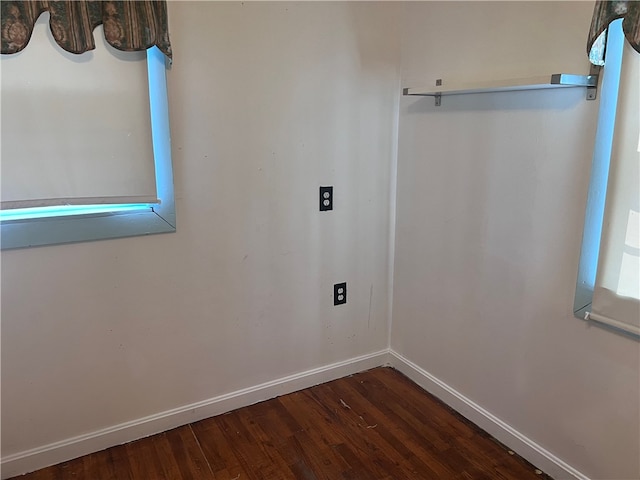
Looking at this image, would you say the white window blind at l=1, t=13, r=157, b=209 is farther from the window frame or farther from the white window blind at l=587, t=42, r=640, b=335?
the white window blind at l=587, t=42, r=640, b=335

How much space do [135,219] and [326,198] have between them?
0.89 metres

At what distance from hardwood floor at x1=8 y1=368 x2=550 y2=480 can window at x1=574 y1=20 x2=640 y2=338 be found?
2.67ft

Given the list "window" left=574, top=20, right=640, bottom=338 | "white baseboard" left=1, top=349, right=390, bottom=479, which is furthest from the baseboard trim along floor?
"window" left=574, top=20, right=640, bottom=338

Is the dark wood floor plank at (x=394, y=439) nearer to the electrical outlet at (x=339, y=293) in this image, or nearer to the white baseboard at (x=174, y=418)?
the white baseboard at (x=174, y=418)

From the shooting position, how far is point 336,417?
7.59 ft

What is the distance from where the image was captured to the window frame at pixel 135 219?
1758 millimetres

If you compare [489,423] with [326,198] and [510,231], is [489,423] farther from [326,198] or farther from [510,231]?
[326,198]

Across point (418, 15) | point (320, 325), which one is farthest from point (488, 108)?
point (320, 325)

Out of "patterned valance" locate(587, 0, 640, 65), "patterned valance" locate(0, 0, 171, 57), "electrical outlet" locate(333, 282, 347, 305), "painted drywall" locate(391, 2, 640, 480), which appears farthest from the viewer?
"electrical outlet" locate(333, 282, 347, 305)

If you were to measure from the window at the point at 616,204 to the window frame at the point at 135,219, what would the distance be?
1.56m

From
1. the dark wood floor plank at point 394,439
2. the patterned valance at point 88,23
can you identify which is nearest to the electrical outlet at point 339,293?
the dark wood floor plank at point 394,439

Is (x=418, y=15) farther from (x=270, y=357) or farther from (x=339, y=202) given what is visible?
(x=270, y=357)

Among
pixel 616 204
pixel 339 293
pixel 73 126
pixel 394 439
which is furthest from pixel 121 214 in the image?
pixel 616 204

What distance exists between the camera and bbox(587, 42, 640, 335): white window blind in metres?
1.48
